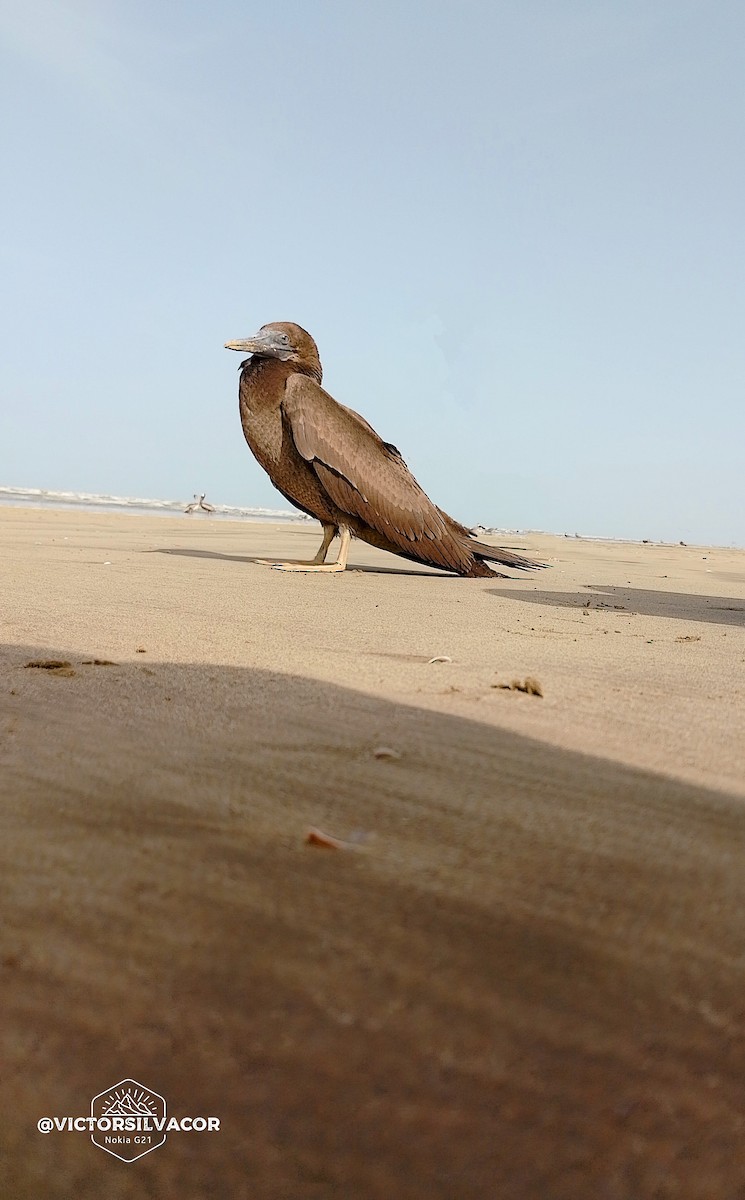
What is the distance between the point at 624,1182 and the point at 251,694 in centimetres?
135

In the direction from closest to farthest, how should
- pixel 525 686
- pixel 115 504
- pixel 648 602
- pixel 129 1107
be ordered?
pixel 129 1107 → pixel 525 686 → pixel 648 602 → pixel 115 504

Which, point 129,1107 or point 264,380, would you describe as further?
point 264,380

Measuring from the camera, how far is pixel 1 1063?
74cm

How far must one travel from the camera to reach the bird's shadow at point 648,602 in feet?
14.1

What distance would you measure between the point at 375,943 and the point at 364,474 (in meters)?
5.60

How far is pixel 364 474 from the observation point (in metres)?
6.37

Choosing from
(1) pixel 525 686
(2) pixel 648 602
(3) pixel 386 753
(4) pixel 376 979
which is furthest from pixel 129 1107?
(2) pixel 648 602

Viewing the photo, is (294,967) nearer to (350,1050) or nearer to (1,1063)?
(350,1050)

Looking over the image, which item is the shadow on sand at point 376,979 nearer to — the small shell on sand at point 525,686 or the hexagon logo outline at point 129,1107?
the hexagon logo outline at point 129,1107

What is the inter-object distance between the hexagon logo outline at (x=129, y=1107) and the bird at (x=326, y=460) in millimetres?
5391

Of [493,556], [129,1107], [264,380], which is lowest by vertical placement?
[129,1107]

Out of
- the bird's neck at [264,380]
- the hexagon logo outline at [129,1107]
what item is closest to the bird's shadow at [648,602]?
the bird's neck at [264,380]

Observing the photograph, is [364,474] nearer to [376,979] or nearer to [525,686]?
[525,686]

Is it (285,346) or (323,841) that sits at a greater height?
(285,346)
